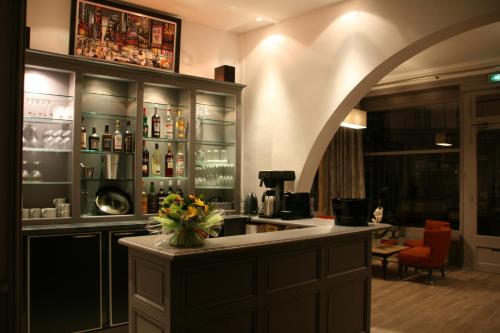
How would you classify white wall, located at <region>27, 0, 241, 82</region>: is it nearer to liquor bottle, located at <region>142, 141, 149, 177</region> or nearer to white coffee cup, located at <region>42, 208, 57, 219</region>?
liquor bottle, located at <region>142, 141, 149, 177</region>

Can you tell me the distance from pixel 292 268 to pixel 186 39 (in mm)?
3669

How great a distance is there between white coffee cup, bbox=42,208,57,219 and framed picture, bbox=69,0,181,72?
1.70 meters

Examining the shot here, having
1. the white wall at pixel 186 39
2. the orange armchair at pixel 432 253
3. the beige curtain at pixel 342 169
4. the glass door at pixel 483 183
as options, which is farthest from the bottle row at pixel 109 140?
the glass door at pixel 483 183

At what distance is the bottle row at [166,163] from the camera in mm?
5246

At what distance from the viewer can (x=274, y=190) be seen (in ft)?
17.4

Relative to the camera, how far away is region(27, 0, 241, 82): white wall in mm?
4660

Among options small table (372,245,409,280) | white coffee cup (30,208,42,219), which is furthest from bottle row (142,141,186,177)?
small table (372,245,409,280)

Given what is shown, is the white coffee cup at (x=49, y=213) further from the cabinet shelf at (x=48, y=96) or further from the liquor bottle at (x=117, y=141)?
the cabinet shelf at (x=48, y=96)

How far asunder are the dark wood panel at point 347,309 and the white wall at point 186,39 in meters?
3.47

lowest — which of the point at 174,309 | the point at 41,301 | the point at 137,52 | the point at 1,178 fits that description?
the point at 41,301

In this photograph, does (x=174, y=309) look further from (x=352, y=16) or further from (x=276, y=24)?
(x=276, y=24)

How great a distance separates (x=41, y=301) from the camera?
13.2ft

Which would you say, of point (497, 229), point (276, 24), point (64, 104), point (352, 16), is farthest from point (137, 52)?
point (497, 229)

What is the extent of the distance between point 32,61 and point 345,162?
6403 mm
